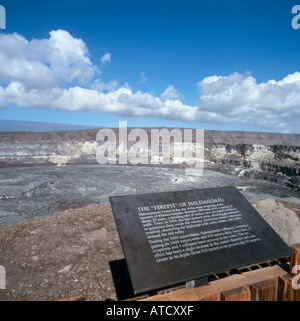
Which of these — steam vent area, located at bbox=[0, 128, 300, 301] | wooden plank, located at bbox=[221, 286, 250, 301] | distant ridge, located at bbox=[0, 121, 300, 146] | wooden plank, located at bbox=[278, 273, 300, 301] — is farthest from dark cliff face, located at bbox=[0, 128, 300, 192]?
wooden plank, located at bbox=[221, 286, 250, 301]

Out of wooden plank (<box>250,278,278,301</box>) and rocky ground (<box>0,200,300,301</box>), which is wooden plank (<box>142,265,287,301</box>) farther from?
rocky ground (<box>0,200,300,301</box>)

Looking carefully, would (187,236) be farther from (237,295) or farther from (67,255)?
(67,255)

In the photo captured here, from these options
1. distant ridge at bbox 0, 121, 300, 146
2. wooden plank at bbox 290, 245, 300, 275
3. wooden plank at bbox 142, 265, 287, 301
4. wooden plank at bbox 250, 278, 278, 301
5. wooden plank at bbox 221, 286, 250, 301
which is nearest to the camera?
wooden plank at bbox 221, 286, 250, 301

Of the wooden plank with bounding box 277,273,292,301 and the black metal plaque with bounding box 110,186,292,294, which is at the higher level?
the black metal plaque with bounding box 110,186,292,294

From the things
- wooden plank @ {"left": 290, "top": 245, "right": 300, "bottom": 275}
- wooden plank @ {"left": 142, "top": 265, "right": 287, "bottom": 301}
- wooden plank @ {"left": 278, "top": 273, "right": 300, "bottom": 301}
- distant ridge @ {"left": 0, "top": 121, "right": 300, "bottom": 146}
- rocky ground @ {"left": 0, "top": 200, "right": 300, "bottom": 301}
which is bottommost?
rocky ground @ {"left": 0, "top": 200, "right": 300, "bottom": 301}

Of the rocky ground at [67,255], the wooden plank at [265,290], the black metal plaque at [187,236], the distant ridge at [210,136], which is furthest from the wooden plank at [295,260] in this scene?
the distant ridge at [210,136]

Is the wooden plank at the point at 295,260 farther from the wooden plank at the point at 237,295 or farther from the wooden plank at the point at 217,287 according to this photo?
the wooden plank at the point at 237,295
